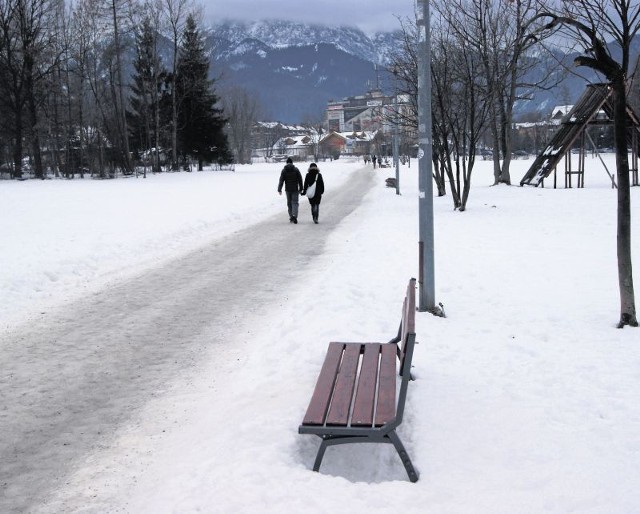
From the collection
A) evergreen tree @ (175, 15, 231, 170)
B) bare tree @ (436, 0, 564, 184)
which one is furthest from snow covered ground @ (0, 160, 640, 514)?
evergreen tree @ (175, 15, 231, 170)

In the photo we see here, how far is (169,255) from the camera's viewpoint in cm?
1271

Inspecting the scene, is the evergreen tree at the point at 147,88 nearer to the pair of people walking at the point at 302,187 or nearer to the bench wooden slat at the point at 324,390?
the pair of people walking at the point at 302,187

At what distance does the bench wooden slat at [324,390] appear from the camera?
3767mm

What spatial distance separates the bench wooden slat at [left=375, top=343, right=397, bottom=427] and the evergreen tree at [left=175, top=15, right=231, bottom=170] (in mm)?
51749

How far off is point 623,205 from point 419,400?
126 inches

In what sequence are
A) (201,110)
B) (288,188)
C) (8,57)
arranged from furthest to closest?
(201,110) → (8,57) → (288,188)

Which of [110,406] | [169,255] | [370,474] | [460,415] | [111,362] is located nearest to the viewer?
[370,474]

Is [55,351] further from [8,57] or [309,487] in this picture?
[8,57]

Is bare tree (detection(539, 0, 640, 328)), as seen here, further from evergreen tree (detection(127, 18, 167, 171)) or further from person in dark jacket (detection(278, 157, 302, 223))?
evergreen tree (detection(127, 18, 167, 171))

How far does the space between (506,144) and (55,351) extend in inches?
1127

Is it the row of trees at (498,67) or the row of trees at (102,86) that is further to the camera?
the row of trees at (102,86)

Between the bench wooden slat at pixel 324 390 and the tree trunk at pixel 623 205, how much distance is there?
332cm

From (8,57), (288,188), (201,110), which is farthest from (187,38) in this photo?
(288,188)

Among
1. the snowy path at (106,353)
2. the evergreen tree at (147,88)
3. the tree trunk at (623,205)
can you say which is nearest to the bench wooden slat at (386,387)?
the snowy path at (106,353)
